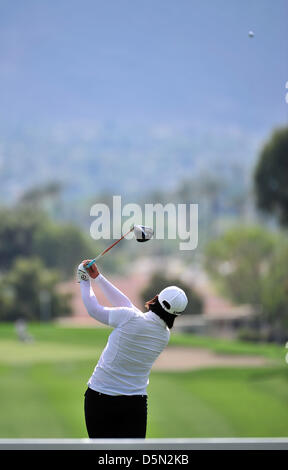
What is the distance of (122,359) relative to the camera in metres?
2.64

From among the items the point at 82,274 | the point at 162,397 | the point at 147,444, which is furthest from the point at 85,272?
the point at 162,397

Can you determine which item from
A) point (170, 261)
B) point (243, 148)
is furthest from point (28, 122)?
point (170, 261)

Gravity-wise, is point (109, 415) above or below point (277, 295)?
below

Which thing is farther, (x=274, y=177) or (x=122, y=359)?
(x=274, y=177)

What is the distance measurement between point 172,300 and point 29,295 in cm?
2534

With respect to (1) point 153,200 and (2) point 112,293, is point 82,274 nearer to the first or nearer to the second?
(2) point 112,293

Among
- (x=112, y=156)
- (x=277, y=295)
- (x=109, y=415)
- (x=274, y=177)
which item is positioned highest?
(x=112, y=156)

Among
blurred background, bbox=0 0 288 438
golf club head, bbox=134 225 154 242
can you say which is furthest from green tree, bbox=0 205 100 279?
golf club head, bbox=134 225 154 242

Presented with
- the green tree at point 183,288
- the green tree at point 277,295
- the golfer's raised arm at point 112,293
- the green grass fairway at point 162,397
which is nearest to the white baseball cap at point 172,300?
the golfer's raised arm at point 112,293

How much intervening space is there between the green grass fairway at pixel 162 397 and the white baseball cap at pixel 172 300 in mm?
5498

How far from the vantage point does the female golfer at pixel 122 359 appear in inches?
103

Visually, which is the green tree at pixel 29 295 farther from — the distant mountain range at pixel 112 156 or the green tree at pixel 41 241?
the distant mountain range at pixel 112 156

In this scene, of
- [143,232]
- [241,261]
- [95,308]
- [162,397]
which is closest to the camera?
[95,308]

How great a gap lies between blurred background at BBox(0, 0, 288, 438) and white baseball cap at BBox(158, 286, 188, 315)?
561 centimetres
